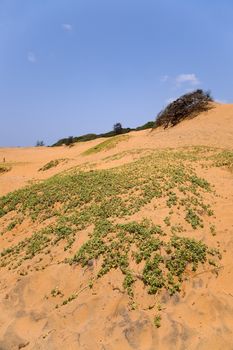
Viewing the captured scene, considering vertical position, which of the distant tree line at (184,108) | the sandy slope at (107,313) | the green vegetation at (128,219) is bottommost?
the sandy slope at (107,313)

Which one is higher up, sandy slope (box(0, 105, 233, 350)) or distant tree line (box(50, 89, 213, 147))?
distant tree line (box(50, 89, 213, 147))

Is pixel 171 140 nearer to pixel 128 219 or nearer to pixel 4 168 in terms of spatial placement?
pixel 4 168

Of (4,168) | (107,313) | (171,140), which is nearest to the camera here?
(107,313)

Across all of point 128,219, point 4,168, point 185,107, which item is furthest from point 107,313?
point 185,107

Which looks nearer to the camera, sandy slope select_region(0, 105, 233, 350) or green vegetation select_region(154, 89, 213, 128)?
sandy slope select_region(0, 105, 233, 350)

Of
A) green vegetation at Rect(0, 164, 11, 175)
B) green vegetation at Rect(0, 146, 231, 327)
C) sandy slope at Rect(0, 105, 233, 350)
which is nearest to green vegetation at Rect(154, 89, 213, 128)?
green vegetation at Rect(0, 146, 231, 327)

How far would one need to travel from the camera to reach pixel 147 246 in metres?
9.02

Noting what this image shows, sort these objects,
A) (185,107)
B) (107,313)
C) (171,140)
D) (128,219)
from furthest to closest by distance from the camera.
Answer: (185,107) < (171,140) < (128,219) < (107,313)

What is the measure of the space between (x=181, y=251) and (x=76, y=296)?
2.60 m

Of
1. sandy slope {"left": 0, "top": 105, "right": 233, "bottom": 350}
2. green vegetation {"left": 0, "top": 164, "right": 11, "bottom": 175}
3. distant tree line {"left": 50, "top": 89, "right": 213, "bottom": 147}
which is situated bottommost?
sandy slope {"left": 0, "top": 105, "right": 233, "bottom": 350}

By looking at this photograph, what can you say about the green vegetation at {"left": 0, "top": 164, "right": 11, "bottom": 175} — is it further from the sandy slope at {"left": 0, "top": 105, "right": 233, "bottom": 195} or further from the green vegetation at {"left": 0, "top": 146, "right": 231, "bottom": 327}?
the green vegetation at {"left": 0, "top": 146, "right": 231, "bottom": 327}

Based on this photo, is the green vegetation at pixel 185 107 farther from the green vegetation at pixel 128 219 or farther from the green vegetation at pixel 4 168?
the green vegetation at pixel 4 168

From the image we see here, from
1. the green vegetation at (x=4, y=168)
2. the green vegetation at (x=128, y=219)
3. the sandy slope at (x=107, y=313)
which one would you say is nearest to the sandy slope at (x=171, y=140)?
the green vegetation at (x=4, y=168)

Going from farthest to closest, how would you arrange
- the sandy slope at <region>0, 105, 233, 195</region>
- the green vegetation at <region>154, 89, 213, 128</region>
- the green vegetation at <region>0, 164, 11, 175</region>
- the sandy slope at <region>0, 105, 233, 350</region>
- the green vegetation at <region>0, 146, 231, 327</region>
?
1. the green vegetation at <region>154, 89, 213, 128</region>
2. the green vegetation at <region>0, 164, 11, 175</region>
3. the sandy slope at <region>0, 105, 233, 195</region>
4. the green vegetation at <region>0, 146, 231, 327</region>
5. the sandy slope at <region>0, 105, 233, 350</region>
